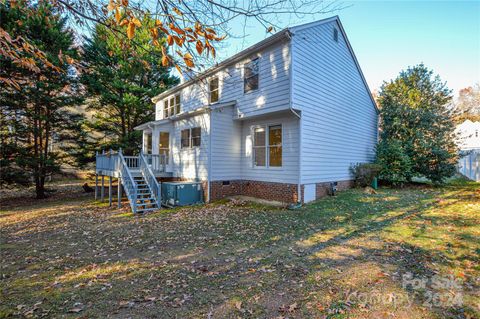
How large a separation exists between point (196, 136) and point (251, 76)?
4.03 m

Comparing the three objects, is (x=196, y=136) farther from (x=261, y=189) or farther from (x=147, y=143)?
(x=147, y=143)

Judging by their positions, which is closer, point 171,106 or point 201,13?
point 201,13

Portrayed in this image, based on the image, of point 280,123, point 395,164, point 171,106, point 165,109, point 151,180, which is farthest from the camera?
point 165,109

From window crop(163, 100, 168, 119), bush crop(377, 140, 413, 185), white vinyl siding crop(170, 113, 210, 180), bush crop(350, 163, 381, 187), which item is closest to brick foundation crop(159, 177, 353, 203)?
white vinyl siding crop(170, 113, 210, 180)

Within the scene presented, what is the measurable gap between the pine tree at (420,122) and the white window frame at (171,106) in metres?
13.3

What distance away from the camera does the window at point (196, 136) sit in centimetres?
1225

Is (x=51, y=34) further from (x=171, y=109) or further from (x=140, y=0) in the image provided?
(x=140, y=0)

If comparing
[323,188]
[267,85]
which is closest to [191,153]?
[267,85]

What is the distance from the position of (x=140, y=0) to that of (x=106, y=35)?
851mm

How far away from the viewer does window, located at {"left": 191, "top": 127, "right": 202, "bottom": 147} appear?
12.2 m

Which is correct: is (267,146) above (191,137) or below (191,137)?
below

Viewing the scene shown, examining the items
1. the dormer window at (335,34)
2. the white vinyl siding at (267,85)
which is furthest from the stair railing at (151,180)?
the dormer window at (335,34)

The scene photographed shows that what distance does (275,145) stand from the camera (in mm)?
10938

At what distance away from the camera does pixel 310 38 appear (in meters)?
10.9
